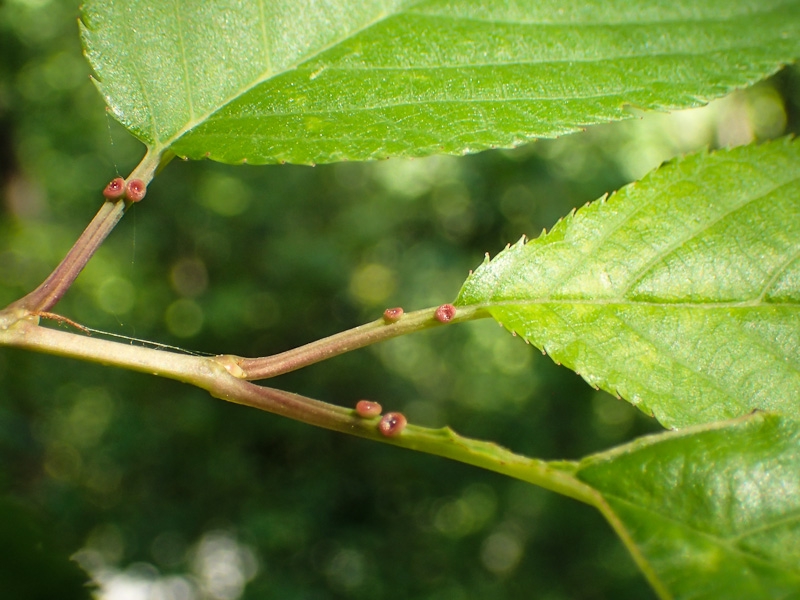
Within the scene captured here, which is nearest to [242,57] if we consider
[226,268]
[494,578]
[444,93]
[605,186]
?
[444,93]

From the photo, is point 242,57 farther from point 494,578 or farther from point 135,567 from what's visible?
point 494,578

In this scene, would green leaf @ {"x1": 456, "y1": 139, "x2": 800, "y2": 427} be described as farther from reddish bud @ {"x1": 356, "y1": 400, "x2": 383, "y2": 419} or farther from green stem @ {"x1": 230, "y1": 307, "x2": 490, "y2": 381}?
reddish bud @ {"x1": 356, "y1": 400, "x2": 383, "y2": 419}

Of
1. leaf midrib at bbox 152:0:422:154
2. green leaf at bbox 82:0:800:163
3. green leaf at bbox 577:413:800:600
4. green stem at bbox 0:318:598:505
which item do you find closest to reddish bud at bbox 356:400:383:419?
green stem at bbox 0:318:598:505

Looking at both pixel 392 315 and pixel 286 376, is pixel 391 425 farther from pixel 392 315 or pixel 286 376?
pixel 286 376

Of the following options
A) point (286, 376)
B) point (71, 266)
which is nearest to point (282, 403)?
point (71, 266)

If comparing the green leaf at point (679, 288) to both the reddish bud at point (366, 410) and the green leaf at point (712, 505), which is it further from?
the reddish bud at point (366, 410)

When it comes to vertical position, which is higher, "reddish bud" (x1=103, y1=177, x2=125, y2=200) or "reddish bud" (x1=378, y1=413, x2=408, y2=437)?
"reddish bud" (x1=103, y1=177, x2=125, y2=200)
